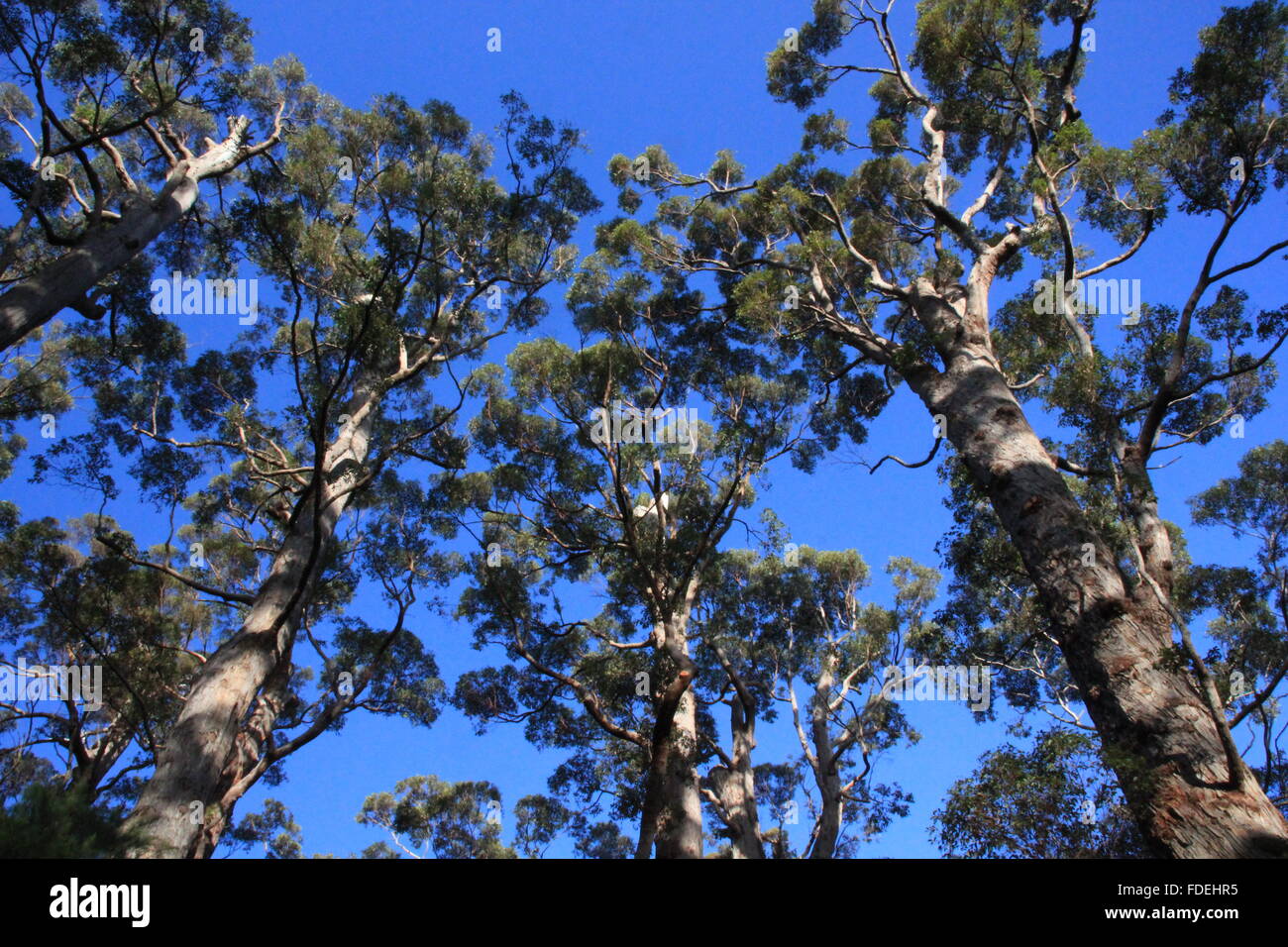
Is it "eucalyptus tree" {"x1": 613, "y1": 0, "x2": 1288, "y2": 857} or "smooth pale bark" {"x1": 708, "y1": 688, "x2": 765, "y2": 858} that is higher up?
"eucalyptus tree" {"x1": 613, "y1": 0, "x2": 1288, "y2": 857}

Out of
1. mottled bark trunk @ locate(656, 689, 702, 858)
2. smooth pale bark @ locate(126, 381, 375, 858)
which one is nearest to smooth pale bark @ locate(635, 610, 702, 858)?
mottled bark trunk @ locate(656, 689, 702, 858)

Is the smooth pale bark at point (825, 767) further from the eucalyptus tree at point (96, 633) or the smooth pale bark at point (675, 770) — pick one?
the eucalyptus tree at point (96, 633)

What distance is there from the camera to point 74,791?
377 centimetres

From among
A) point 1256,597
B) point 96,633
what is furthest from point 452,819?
point 1256,597

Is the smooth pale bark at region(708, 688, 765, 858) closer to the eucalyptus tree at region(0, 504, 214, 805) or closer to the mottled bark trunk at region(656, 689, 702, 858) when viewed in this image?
the mottled bark trunk at region(656, 689, 702, 858)

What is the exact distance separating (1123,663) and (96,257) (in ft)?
34.5

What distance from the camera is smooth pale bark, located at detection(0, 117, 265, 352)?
7.43 meters

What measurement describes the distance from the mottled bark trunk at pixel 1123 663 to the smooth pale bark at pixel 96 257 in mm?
9269

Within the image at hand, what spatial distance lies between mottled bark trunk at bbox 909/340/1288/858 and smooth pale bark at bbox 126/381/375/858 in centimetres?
608

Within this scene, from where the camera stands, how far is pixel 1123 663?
224 inches

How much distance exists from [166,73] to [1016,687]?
16952mm

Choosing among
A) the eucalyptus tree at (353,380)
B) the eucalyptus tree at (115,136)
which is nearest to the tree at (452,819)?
the eucalyptus tree at (353,380)

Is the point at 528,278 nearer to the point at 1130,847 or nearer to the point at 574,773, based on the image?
the point at 574,773
